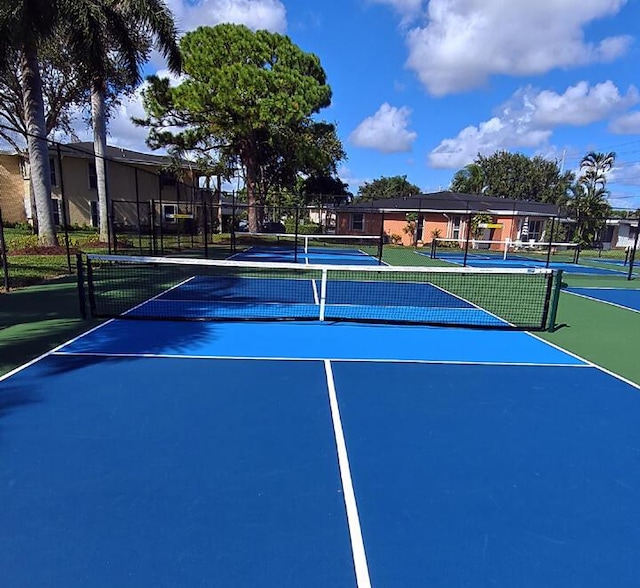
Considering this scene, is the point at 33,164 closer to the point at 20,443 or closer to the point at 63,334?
the point at 63,334

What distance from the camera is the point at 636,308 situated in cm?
1158

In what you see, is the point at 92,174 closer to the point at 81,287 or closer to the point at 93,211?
the point at 93,211

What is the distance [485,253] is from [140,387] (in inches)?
1128

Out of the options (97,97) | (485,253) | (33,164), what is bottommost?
(485,253)

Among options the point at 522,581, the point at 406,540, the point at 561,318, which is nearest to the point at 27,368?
the point at 406,540

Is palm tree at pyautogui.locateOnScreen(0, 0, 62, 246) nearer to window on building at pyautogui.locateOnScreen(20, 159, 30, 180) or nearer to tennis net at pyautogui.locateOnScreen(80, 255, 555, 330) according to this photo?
tennis net at pyautogui.locateOnScreen(80, 255, 555, 330)

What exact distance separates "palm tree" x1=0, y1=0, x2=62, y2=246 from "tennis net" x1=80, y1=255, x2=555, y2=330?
2942mm

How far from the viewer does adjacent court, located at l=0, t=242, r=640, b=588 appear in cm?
269

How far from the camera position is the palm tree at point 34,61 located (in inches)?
484

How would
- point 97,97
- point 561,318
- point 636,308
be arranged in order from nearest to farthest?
point 561,318 < point 636,308 < point 97,97

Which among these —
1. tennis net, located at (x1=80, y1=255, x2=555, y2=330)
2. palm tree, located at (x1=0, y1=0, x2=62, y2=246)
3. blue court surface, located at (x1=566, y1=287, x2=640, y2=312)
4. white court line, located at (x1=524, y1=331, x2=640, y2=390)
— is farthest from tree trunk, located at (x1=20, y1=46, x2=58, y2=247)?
blue court surface, located at (x1=566, y1=287, x2=640, y2=312)

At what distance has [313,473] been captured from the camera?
142 inches

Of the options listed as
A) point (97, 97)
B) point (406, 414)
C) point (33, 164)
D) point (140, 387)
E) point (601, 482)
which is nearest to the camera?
point (601, 482)

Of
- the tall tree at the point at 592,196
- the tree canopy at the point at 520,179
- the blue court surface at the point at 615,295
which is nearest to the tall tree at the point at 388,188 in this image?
the tree canopy at the point at 520,179
